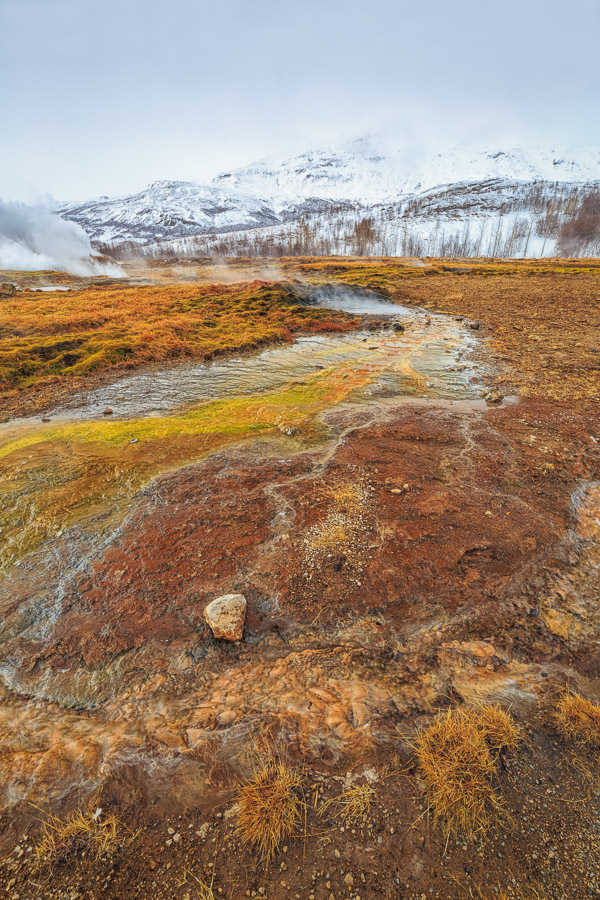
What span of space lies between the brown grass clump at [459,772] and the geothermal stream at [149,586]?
50 cm

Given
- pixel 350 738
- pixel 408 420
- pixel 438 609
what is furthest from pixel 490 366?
pixel 350 738

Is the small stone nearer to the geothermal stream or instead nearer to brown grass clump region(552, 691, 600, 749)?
the geothermal stream

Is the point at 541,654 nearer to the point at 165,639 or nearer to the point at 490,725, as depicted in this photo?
the point at 490,725

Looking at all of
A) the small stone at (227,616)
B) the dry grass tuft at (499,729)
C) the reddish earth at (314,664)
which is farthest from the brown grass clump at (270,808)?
the dry grass tuft at (499,729)

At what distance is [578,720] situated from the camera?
313 centimetres

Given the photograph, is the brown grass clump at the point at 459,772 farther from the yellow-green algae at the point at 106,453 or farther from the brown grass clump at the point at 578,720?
the yellow-green algae at the point at 106,453

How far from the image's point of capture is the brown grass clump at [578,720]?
3.03m

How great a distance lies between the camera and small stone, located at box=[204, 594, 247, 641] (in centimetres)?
398

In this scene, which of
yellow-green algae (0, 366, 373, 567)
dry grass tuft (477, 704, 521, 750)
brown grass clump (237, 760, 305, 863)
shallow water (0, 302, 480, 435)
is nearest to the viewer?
brown grass clump (237, 760, 305, 863)

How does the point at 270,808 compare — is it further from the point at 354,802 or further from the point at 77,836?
the point at 77,836

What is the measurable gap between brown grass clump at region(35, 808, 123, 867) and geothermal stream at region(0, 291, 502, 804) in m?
0.21

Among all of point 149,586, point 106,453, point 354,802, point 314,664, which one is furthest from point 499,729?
point 106,453

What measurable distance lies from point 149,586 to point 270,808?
2.89 m

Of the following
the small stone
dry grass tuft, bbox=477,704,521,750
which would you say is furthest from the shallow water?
dry grass tuft, bbox=477,704,521,750
